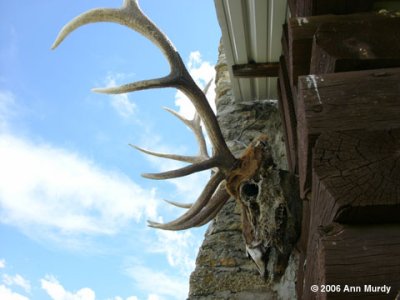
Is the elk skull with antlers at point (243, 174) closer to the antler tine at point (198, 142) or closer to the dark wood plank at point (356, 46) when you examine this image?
the antler tine at point (198, 142)

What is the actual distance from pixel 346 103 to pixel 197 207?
6.40 ft

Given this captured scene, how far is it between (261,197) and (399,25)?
141 centimetres

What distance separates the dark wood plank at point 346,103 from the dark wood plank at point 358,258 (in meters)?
0.25

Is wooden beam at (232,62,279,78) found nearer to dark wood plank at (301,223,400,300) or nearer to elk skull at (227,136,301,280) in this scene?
elk skull at (227,136,301,280)

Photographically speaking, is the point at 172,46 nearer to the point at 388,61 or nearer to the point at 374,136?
the point at 388,61

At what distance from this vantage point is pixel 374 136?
3.56 ft

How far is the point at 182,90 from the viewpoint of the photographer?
267cm

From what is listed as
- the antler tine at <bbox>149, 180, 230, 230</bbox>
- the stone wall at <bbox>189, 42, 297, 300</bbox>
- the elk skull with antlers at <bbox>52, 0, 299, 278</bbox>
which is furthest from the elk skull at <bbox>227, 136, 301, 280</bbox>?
the antler tine at <bbox>149, 180, 230, 230</bbox>

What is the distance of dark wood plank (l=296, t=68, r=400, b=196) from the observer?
3.70 ft

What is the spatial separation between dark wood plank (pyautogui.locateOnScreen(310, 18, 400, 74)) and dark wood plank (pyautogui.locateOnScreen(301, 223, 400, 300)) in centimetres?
52

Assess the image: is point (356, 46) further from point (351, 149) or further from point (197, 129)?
point (197, 129)

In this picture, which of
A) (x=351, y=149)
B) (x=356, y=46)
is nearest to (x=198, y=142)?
(x=356, y=46)

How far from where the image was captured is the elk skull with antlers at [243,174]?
2.51 m

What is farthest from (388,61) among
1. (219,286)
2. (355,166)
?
(219,286)
